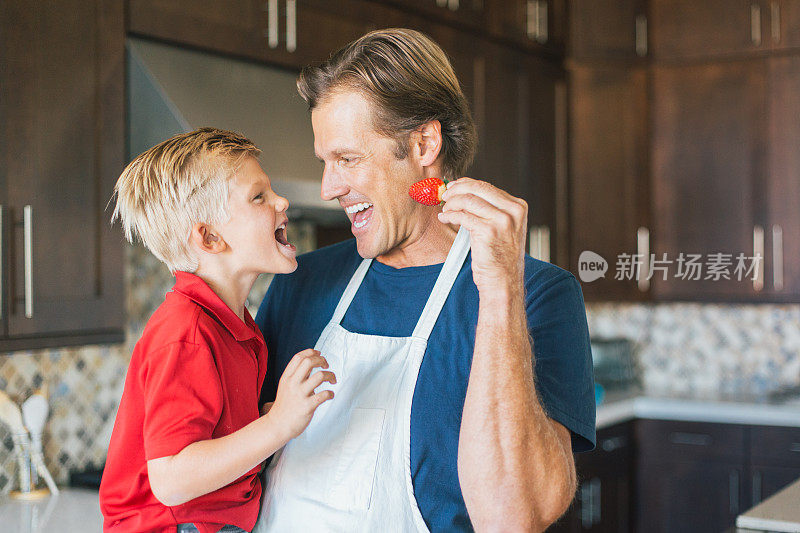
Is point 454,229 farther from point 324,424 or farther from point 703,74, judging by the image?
point 703,74

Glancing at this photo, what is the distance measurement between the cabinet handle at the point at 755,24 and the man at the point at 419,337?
2.93 meters

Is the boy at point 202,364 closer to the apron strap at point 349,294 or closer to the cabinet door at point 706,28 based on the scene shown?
the apron strap at point 349,294

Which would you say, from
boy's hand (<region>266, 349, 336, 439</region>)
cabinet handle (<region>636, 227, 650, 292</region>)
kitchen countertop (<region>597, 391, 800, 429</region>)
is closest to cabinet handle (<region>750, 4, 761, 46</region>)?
cabinet handle (<region>636, 227, 650, 292</region>)

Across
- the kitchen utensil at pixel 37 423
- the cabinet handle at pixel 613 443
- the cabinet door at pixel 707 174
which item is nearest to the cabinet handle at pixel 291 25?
the kitchen utensil at pixel 37 423

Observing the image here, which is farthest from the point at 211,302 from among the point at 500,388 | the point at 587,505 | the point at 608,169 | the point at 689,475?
the point at 608,169

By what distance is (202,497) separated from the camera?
1.24 m

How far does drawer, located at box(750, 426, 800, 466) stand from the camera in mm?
3518

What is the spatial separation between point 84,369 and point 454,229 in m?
1.53

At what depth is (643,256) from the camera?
163 inches

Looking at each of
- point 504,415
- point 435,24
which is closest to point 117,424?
point 504,415

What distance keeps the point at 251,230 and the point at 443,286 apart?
0.32 meters

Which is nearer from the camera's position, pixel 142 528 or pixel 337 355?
pixel 142 528

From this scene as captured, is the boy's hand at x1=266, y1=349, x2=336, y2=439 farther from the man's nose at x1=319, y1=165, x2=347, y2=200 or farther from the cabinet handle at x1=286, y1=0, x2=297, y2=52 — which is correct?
the cabinet handle at x1=286, y1=0, x2=297, y2=52

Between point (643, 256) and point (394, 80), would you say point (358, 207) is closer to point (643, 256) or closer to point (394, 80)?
point (394, 80)
